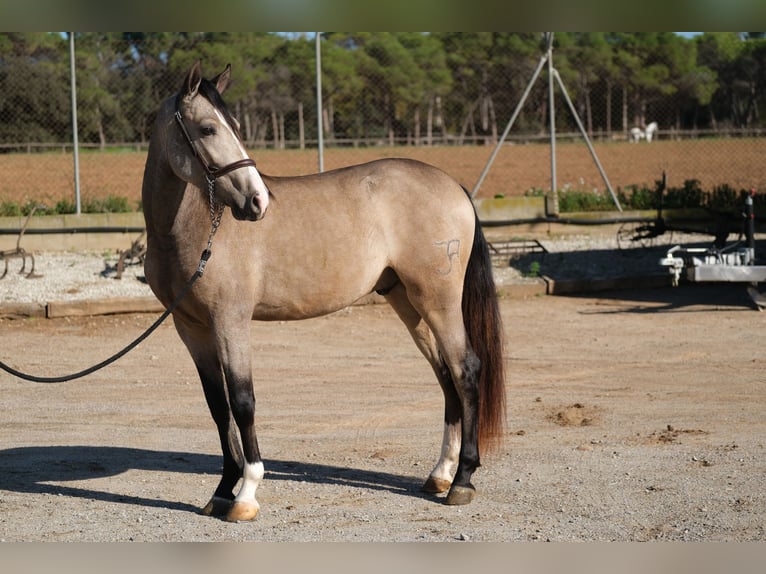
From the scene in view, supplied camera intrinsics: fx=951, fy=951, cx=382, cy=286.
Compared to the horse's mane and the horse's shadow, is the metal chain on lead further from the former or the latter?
the horse's shadow

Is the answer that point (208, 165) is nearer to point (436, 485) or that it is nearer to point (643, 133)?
point (436, 485)

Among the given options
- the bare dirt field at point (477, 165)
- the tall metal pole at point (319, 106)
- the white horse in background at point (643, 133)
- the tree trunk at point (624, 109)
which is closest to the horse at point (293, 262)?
the tall metal pole at point (319, 106)

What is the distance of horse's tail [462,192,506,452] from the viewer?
17.8 ft

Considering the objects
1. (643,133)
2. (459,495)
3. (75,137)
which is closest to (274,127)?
(75,137)

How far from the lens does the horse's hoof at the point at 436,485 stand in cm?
534

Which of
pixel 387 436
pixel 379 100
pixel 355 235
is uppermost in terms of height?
pixel 379 100

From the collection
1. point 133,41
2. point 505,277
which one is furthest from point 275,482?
point 133,41

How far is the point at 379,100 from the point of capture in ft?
49.8

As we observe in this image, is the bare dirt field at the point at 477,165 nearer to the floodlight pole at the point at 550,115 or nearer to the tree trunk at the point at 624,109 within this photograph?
the tree trunk at the point at 624,109

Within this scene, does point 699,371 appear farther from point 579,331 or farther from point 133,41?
point 133,41

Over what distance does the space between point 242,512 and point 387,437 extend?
1.80 meters

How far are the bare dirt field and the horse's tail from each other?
887 centimetres

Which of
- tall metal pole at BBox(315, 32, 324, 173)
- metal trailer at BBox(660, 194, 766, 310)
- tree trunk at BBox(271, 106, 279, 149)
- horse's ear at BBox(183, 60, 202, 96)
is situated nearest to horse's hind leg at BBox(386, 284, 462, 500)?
Result: horse's ear at BBox(183, 60, 202, 96)

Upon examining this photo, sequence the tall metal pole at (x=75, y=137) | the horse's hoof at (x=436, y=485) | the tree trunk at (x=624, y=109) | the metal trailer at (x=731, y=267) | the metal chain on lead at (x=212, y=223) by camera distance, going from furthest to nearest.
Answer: the tree trunk at (x=624, y=109) → the tall metal pole at (x=75, y=137) → the metal trailer at (x=731, y=267) → the horse's hoof at (x=436, y=485) → the metal chain on lead at (x=212, y=223)
